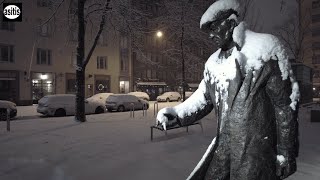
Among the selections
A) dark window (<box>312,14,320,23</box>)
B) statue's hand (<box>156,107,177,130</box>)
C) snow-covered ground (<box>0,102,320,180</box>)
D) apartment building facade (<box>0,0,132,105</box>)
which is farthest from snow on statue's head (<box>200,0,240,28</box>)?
dark window (<box>312,14,320,23</box>)

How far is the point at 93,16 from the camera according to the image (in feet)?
72.8

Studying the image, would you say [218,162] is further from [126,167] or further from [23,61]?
[23,61]

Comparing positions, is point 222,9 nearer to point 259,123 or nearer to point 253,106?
point 253,106

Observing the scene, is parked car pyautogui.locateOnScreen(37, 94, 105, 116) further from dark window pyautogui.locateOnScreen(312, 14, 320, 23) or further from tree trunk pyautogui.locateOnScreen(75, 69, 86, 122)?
dark window pyautogui.locateOnScreen(312, 14, 320, 23)

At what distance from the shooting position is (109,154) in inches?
388

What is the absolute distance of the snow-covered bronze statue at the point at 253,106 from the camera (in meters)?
2.68

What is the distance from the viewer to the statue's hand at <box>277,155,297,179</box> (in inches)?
105

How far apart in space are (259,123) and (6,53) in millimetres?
A: 39634

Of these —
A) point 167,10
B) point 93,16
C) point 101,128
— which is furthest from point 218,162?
point 167,10

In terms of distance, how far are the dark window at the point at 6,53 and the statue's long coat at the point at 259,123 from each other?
129ft

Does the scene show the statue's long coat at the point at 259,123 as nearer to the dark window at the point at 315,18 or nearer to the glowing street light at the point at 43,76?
the glowing street light at the point at 43,76

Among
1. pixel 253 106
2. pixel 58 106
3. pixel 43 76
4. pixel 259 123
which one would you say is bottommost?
pixel 58 106

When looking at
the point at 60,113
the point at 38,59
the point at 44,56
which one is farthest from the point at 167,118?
the point at 44,56

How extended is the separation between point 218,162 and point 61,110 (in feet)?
80.8
